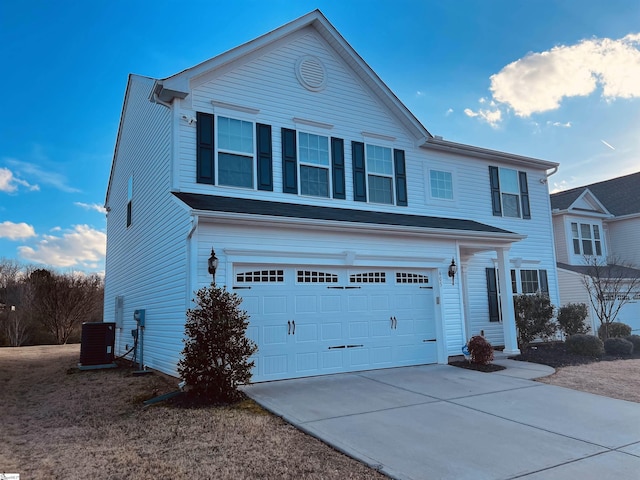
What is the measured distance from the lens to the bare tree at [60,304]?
2664 cm

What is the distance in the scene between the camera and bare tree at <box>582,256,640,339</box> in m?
15.3

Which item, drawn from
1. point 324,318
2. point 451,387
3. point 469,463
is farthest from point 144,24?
point 469,463

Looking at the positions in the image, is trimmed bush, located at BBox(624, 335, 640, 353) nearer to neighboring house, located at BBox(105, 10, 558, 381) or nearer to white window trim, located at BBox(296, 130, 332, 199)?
neighboring house, located at BBox(105, 10, 558, 381)

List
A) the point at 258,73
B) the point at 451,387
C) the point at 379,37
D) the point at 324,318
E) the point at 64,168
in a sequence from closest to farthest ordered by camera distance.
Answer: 1. the point at 451,387
2. the point at 324,318
3. the point at 258,73
4. the point at 379,37
5. the point at 64,168

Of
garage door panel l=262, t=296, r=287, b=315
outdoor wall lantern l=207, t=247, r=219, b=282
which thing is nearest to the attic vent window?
outdoor wall lantern l=207, t=247, r=219, b=282

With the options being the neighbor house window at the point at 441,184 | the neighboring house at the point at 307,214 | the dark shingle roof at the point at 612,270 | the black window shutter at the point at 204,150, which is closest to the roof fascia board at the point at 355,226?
the neighboring house at the point at 307,214

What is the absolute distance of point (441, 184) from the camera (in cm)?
1355

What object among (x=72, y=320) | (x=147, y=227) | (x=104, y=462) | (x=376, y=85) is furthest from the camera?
(x=72, y=320)

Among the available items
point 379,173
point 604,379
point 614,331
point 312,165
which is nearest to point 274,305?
point 312,165

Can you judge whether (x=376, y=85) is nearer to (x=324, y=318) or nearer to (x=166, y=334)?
(x=324, y=318)

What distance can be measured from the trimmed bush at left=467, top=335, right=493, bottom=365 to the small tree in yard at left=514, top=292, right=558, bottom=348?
10.7 feet

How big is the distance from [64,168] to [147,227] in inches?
348

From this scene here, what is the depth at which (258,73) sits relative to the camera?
10.8 m

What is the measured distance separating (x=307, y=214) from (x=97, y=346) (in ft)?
22.9
